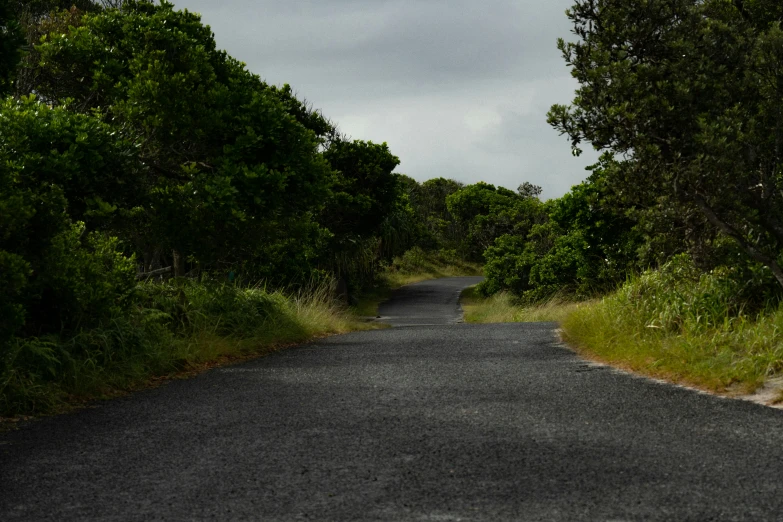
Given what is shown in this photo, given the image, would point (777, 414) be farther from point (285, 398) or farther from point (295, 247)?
point (295, 247)

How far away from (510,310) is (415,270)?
2800 cm

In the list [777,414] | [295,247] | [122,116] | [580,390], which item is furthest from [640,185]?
[295,247]

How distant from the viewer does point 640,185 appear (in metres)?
9.97

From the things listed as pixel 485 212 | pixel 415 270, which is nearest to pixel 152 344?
pixel 415 270

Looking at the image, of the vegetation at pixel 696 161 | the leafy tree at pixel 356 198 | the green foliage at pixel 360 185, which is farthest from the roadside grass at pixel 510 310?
the vegetation at pixel 696 161

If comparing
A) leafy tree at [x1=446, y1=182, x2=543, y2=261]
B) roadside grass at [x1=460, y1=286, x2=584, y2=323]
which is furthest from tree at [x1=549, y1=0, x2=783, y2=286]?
leafy tree at [x1=446, y1=182, x2=543, y2=261]

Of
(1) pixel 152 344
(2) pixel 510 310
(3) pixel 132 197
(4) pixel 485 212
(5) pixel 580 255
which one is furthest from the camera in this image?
(4) pixel 485 212

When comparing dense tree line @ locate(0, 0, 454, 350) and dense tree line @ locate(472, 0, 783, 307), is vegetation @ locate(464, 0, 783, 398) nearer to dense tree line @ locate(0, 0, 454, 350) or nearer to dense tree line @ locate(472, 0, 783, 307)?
dense tree line @ locate(472, 0, 783, 307)

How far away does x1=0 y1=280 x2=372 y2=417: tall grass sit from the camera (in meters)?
8.12

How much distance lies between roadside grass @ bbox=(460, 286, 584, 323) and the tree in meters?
12.8

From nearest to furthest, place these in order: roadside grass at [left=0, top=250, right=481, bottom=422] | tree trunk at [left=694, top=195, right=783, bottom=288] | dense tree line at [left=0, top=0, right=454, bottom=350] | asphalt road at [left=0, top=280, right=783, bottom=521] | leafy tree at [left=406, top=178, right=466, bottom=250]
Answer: asphalt road at [left=0, top=280, right=783, bottom=521] < roadside grass at [left=0, top=250, right=481, bottom=422] < dense tree line at [left=0, top=0, right=454, bottom=350] < tree trunk at [left=694, top=195, right=783, bottom=288] < leafy tree at [left=406, top=178, right=466, bottom=250]

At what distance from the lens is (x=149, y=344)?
1032 cm

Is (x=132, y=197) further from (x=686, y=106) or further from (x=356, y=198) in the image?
(x=356, y=198)

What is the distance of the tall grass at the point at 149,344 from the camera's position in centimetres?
812
